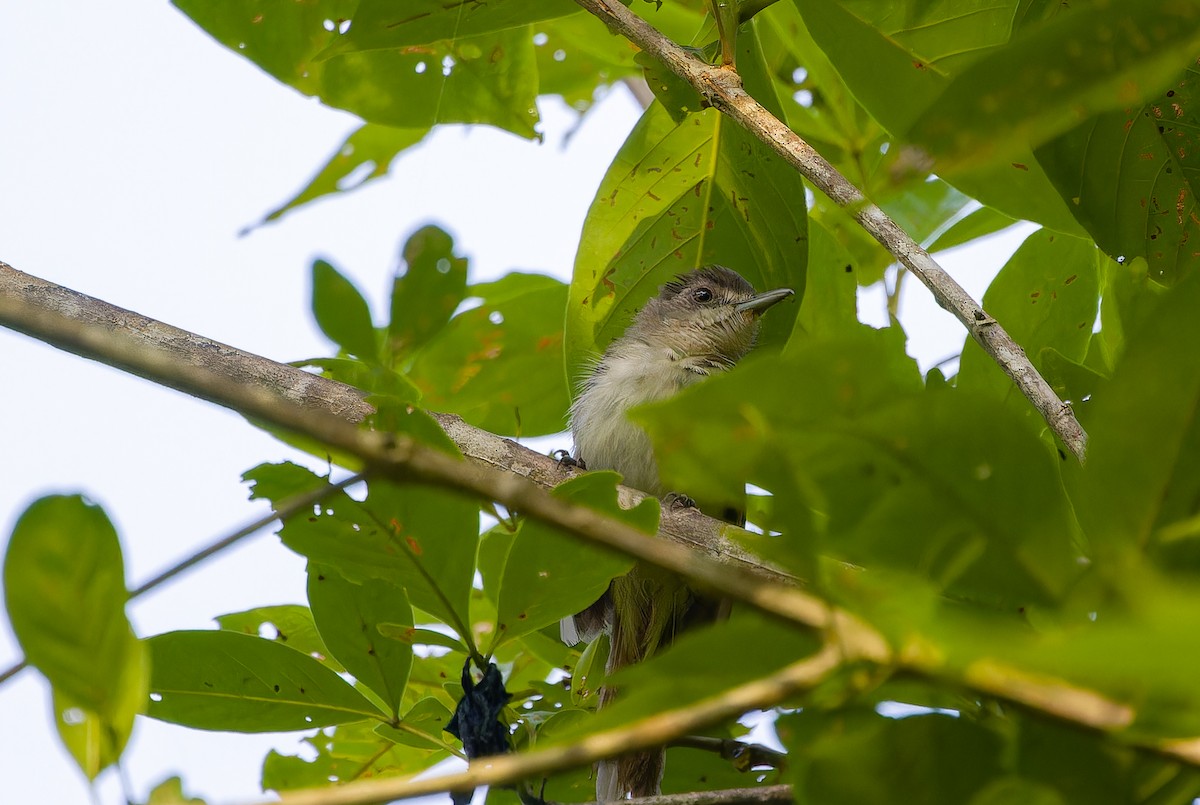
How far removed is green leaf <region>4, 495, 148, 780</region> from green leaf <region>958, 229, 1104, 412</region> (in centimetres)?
217

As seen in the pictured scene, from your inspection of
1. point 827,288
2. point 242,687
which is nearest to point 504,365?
point 827,288

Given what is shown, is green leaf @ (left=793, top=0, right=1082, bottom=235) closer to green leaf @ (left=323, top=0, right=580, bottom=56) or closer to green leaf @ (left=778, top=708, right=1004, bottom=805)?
green leaf @ (left=323, top=0, right=580, bottom=56)

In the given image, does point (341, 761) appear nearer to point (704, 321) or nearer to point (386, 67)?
point (386, 67)

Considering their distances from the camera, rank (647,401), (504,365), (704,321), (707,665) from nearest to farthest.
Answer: (707,665) → (504,365) → (647,401) → (704,321)

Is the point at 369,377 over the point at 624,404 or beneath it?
beneath

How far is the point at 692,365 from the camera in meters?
5.45

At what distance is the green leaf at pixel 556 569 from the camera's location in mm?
1814

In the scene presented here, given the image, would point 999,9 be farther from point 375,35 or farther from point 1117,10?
point 1117,10

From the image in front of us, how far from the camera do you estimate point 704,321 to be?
19.8 feet

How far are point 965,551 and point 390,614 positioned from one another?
1.40 m

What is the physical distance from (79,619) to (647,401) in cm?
406

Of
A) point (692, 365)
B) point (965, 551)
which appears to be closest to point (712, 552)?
point (965, 551)

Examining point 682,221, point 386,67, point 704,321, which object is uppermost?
point 704,321

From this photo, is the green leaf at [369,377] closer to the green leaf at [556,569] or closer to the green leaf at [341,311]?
the green leaf at [341,311]
